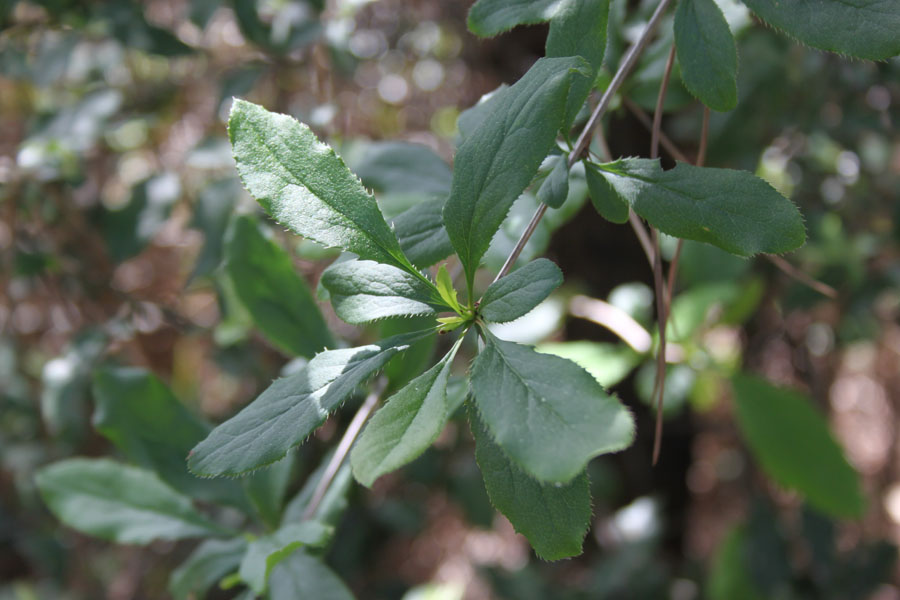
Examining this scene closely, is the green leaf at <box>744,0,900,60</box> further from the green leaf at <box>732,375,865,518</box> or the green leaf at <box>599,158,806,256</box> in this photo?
the green leaf at <box>732,375,865,518</box>

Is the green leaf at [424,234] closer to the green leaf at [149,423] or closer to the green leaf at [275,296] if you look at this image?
the green leaf at [275,296]

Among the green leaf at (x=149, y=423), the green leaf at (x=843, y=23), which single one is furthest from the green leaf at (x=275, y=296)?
the green leaf at (x=843, y=23)

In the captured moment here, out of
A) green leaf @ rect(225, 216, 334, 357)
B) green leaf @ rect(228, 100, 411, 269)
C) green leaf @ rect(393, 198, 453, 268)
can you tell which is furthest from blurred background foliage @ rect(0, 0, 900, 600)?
green leaf @ rect(228, 100, 411, 269)

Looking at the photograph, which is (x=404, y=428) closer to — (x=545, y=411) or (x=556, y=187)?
(x=545, y=411)

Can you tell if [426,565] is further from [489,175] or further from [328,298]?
[489,175]

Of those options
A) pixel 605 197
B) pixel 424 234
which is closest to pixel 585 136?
pixel 605 197
